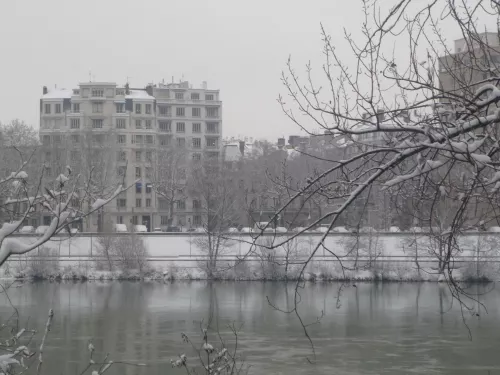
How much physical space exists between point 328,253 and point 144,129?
75.3 feet

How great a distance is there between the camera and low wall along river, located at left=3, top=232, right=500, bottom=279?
96.8 ft

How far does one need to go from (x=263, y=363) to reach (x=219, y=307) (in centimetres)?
805

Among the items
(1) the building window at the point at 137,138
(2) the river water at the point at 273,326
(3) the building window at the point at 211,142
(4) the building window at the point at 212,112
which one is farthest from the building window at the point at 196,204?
(2) the river water at the point at 273,326

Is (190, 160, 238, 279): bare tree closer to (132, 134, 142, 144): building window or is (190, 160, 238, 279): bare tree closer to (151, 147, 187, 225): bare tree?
(151, 147, 187, 225): bare tree

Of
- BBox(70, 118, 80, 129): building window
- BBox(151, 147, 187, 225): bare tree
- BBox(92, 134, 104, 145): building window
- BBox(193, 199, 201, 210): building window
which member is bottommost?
BBox(193, 199, 201, 210): building window

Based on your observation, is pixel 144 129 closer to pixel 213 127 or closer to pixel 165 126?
pixel 165 126

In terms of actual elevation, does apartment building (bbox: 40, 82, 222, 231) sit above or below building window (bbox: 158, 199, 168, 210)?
above

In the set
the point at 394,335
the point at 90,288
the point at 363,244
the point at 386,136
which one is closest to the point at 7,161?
the point at 90,288

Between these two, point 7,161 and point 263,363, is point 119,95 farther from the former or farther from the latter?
point 263,363

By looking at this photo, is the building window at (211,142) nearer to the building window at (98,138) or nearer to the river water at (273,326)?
the building window at (98,138)

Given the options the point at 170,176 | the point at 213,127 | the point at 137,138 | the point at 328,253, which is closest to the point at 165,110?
the point at 213,127

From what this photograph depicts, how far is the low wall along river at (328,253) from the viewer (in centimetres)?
2952

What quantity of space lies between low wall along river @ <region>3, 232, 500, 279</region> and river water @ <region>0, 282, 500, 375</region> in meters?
1.33

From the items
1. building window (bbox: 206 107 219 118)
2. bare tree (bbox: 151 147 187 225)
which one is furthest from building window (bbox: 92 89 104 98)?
building window (bbox: 206 107 219 118)
